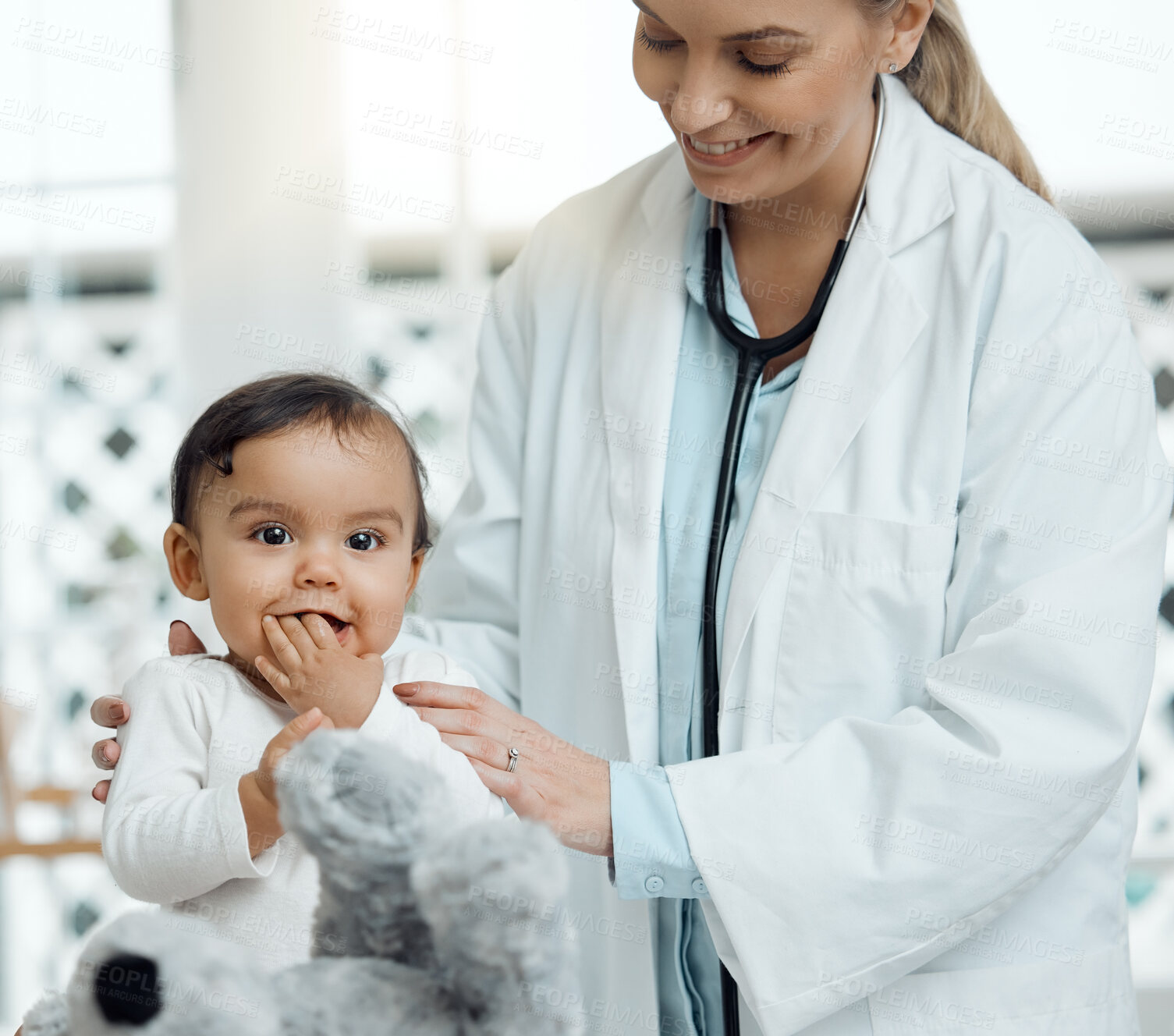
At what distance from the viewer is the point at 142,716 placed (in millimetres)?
945

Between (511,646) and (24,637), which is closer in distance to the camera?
(511,646)

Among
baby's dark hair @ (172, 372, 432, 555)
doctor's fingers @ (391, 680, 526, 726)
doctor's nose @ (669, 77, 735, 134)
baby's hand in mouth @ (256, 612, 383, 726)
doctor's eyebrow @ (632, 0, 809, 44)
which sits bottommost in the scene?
doctor's fingers @ (391, 680, 526, 726)

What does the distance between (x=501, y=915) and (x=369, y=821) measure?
0.09 meters

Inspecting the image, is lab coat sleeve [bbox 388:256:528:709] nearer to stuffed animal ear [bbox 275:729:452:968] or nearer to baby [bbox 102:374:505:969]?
baby [bbox 102:374:505:969]

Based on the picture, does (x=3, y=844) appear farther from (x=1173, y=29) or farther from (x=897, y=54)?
(x=1173, y=29)

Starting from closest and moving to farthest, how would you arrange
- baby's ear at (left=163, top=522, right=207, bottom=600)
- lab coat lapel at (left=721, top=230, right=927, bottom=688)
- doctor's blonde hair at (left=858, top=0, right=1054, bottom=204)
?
baby's ear at (left=163, top=522, right=207, bottom=600) → lab coat lapel at (left=721, top=230, right=927, bottom=688) → doctor's blonde hair at (left=858, top=0, right=1054, bottom=204)

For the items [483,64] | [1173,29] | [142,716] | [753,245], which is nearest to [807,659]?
[753,245]

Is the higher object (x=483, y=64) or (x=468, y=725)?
(x=483, y=64)

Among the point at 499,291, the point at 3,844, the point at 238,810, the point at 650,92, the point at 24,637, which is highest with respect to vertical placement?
the point at 650,92

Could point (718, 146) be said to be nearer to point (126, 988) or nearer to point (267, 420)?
point (267, 420)

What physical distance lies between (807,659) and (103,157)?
8.19ft

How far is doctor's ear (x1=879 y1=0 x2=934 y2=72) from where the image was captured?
1.17m

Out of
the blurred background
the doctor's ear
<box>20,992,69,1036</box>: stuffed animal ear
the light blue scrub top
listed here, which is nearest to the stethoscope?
the light blue scrub top

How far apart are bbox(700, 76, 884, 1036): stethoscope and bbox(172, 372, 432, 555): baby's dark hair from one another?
35cm
